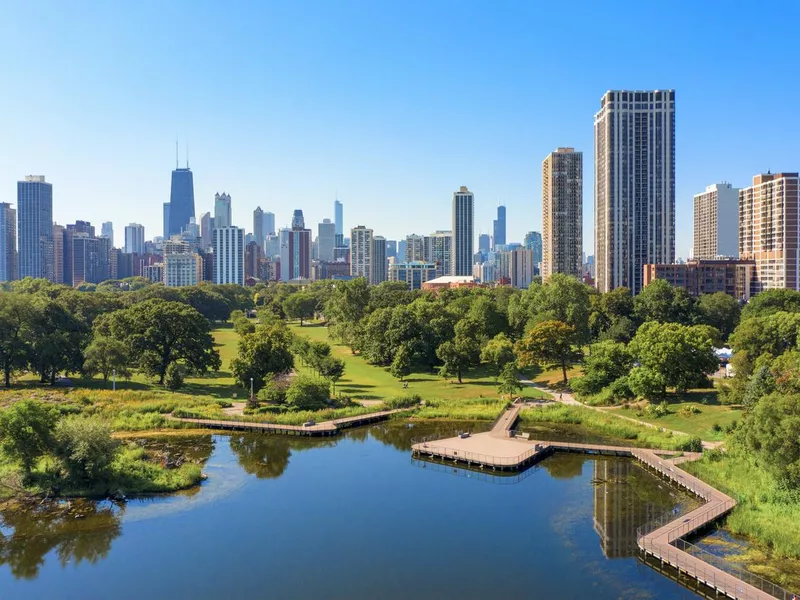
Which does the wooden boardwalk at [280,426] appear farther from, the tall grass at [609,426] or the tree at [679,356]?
the tree at [679,356]

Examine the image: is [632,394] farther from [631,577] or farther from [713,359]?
[631,577]

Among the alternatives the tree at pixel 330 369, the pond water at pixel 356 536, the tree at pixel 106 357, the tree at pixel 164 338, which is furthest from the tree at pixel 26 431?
the tree at pixel 330 369

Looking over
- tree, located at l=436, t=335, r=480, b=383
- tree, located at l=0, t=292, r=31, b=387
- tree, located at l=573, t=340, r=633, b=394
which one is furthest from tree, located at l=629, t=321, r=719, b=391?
tree, located at l=0, t=292, r=31, b=387

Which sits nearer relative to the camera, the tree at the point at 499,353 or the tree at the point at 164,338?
the tree at the point at 164,338

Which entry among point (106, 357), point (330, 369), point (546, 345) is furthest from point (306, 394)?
point (546, 345)

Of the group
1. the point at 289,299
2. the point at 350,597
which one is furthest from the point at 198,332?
the point at 289,299

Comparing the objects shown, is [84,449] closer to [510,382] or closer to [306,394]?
[306,394]
